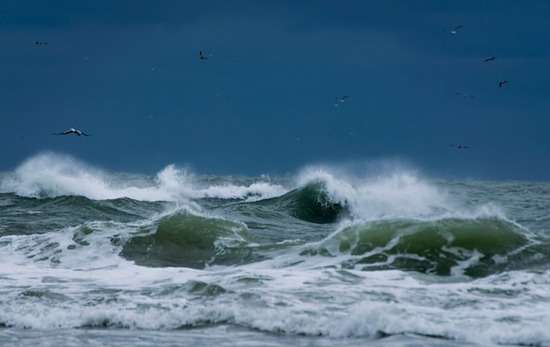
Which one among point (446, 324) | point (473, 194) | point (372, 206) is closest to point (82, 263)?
point (446, 324)

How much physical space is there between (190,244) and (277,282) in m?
4.94

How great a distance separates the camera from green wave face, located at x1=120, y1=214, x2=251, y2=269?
1644 centimetres

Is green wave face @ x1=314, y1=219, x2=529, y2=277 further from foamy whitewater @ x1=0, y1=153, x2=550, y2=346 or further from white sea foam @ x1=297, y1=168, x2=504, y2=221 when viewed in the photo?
white sea foam @ x1=297, y1=168, x2=504, y2=221

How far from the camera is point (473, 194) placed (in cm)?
3550

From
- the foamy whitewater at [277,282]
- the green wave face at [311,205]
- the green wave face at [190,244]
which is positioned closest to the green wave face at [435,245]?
the foamy whitewater at [277,282]

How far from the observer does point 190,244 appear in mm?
17594

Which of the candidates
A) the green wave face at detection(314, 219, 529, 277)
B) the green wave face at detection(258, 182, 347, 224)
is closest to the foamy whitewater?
the green wave face at detection(314, 219, 529, 277)

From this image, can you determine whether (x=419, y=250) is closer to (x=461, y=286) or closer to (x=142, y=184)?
(x=461, y=286)

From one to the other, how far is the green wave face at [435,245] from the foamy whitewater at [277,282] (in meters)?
0.03

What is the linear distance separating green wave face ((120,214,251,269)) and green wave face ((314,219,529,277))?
1.97 m

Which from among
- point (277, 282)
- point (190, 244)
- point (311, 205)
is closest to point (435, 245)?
point (277, 282)

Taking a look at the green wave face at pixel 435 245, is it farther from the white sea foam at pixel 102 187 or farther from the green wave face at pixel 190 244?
the white sea foam at pixel 102 187

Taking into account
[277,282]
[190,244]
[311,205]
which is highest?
[311,205]

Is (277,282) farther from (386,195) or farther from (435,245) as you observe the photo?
(386,195)
